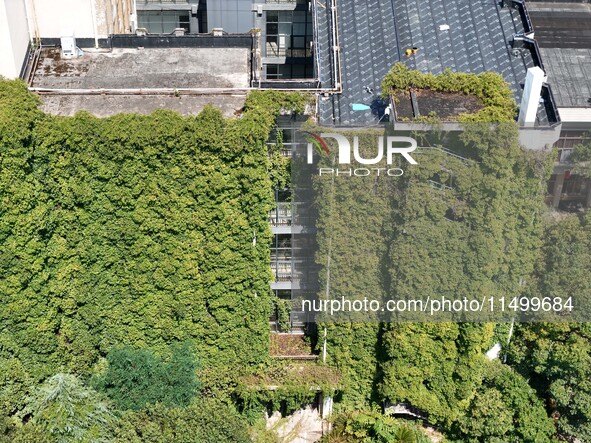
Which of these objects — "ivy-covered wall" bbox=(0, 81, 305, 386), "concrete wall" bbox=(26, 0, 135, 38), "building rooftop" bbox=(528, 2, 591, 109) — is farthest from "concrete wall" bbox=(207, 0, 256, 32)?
"building rooftop" bbox=(528, 2, 591, 109)

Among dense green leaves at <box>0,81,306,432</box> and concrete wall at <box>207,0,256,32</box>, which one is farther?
concrete wall at <box>207,0,256,32</box>

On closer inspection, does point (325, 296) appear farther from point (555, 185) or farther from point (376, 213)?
point (555, 185)

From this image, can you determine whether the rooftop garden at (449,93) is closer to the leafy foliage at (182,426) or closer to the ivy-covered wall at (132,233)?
the ivy-covered wall at (132,233)

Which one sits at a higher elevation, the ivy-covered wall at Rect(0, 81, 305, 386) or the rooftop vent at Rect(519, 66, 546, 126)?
the rooftop vent at Rect(519, 66, 546, 126)

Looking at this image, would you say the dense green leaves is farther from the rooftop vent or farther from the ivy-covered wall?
the rooftop vent

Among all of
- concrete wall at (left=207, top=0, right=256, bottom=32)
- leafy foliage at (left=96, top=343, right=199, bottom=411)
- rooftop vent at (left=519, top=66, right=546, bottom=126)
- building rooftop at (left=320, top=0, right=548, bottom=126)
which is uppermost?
concrete wall at (left=207, top=0, right=256, bottom=32)

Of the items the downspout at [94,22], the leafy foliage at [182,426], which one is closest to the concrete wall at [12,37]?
the downspout at [94,22]

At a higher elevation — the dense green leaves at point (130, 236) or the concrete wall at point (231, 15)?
the concrete wall at point (231, 15)

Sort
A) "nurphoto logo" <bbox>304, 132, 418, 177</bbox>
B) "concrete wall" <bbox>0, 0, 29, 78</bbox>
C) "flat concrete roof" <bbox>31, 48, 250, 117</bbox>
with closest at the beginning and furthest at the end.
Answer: "concrete wall" <bbox>0, 0, 29, 78</bbox> → "nurphoto logo" <bbox>304, 132, 418, 177</bbox> → "flat concrete roof" <bbox>31, 48, 250, 117</bbox>
